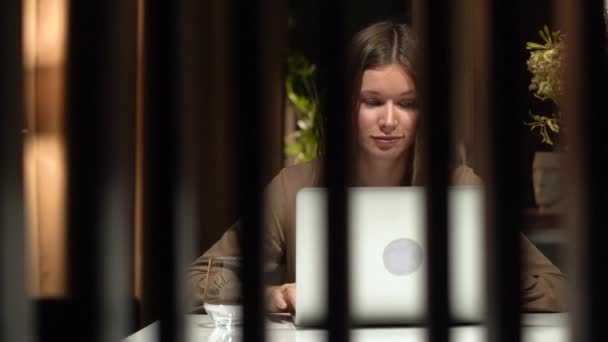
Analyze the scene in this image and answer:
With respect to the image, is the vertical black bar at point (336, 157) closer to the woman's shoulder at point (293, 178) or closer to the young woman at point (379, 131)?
the young woman at point (379, 131)

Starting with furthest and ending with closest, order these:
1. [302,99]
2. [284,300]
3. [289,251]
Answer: [302,99] < [289,251] < [284,300]

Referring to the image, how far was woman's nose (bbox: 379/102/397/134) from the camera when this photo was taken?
2.09 meters

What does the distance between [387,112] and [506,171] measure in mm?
1241

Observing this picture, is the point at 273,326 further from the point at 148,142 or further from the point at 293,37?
the point at 293,37

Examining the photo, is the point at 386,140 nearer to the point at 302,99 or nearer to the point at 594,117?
the point at 594,117

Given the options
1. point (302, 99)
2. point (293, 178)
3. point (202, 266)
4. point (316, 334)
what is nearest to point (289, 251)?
point (293, 178)

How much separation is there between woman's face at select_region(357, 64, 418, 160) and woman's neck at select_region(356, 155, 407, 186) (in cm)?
2

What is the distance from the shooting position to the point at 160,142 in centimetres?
87

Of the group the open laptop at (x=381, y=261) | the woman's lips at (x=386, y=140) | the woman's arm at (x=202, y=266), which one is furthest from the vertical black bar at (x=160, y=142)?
the woman's lips at (x=386, y=140)

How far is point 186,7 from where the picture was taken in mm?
878

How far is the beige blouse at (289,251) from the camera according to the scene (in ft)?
5.22

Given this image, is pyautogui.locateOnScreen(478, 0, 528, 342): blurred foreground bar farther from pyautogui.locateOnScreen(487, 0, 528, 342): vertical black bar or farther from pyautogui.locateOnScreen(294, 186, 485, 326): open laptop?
pyautogui.locateOnScreen(294, 186, 485, 326): open laptop

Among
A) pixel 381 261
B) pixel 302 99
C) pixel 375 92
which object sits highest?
pixel 302 99

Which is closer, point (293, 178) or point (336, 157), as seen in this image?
point (336, 157)
